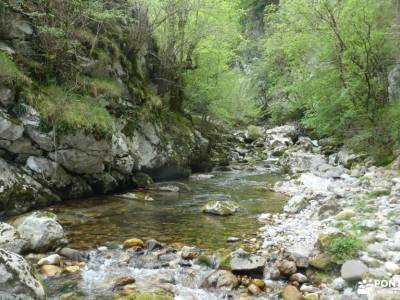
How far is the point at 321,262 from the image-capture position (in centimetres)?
651

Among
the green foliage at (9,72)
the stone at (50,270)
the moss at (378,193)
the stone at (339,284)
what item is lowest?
the stone at (50,270)

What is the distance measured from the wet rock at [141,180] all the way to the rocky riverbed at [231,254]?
11.8 ft

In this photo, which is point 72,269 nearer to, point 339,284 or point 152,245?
point 152,245

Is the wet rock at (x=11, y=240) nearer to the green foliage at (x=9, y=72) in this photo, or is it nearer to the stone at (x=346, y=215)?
the green foliage at (x=9, y=72)

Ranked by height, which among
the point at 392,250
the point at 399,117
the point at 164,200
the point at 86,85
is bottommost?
the point at 164,200

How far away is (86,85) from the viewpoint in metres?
14.0

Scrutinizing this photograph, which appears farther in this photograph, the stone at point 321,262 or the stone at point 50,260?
the stone at point 50,260

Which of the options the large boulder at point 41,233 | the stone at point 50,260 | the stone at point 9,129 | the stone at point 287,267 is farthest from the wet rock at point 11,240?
the stone at point 287,267

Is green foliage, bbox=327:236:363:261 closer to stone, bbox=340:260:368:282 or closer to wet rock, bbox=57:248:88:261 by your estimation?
stone, bbox=340:260:368:282

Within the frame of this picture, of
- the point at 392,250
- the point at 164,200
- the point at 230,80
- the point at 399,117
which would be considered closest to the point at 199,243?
the point at 392,250

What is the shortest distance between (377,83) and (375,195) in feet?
26.1

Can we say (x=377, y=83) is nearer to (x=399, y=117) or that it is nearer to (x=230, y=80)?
(x=399, y=117)

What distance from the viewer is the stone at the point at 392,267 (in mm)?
5791

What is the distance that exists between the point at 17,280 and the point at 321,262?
4549 mm
